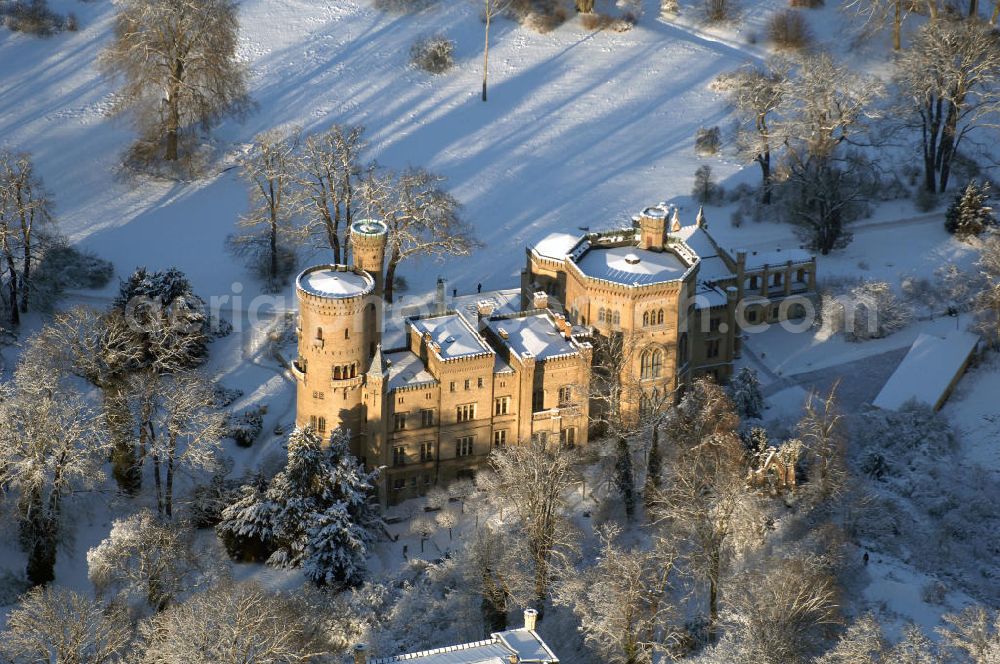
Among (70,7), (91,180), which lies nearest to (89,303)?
(91,180)

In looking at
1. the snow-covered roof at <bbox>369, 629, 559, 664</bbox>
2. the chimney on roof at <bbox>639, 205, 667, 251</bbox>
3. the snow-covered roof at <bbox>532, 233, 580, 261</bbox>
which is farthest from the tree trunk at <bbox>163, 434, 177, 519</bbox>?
the chimney on roof at <bbox>639, 205, 667, 251</bbox>

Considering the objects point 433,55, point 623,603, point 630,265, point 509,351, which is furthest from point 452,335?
point 433,55

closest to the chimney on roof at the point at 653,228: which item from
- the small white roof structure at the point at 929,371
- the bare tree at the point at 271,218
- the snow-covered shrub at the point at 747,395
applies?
the snow-covered shrub at the point at 747,395

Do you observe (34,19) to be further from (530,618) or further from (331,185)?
(530,618)

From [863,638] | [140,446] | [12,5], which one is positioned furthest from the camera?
[12,5]

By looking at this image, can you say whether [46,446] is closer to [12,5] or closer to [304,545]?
[304,545]
